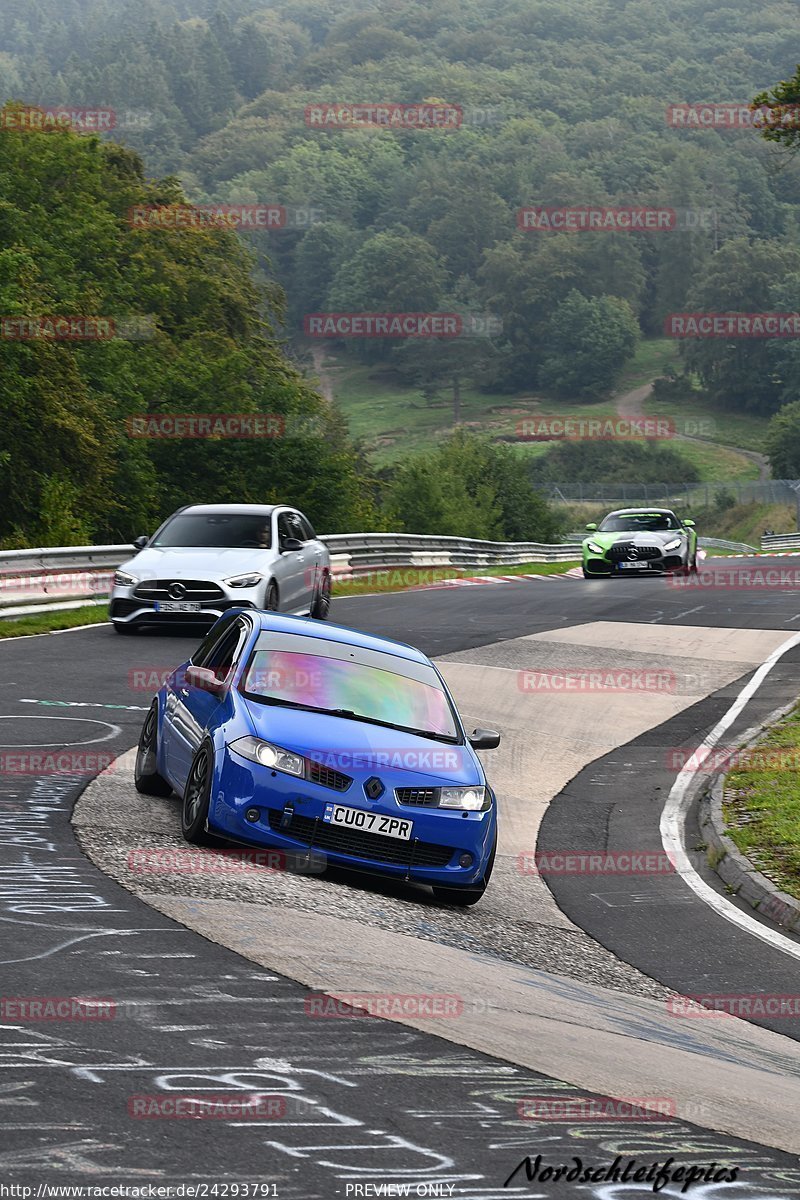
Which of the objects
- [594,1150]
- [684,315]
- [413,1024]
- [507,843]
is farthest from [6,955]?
[684,315]

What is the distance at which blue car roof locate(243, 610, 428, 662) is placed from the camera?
10734 millimetres

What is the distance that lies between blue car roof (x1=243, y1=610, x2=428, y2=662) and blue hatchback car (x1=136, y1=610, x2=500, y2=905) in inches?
5.3

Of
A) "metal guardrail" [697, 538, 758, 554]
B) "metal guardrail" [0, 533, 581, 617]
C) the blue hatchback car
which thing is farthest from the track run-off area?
"metal guardrail" [697, 538, 758, 554]

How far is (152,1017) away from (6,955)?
110 centimetres

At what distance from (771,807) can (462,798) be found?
177 inches

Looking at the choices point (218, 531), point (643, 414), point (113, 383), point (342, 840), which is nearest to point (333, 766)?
point (342, 840)

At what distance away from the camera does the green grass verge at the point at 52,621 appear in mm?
20797

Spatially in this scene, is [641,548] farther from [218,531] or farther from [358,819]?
[358,819]

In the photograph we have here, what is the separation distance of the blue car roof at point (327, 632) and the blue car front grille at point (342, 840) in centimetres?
187

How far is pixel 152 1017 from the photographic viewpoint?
580 centimetres

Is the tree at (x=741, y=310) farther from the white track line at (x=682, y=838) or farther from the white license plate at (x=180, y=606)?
the white license plate at (x=180, y=606)

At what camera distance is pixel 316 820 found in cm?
913

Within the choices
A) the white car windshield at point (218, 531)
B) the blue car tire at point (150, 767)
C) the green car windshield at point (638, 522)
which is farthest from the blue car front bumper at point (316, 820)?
the green car windshield at point (638, 522)

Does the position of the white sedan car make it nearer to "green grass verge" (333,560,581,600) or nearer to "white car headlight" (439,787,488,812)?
"green grass verge" (333,560,581,600)
